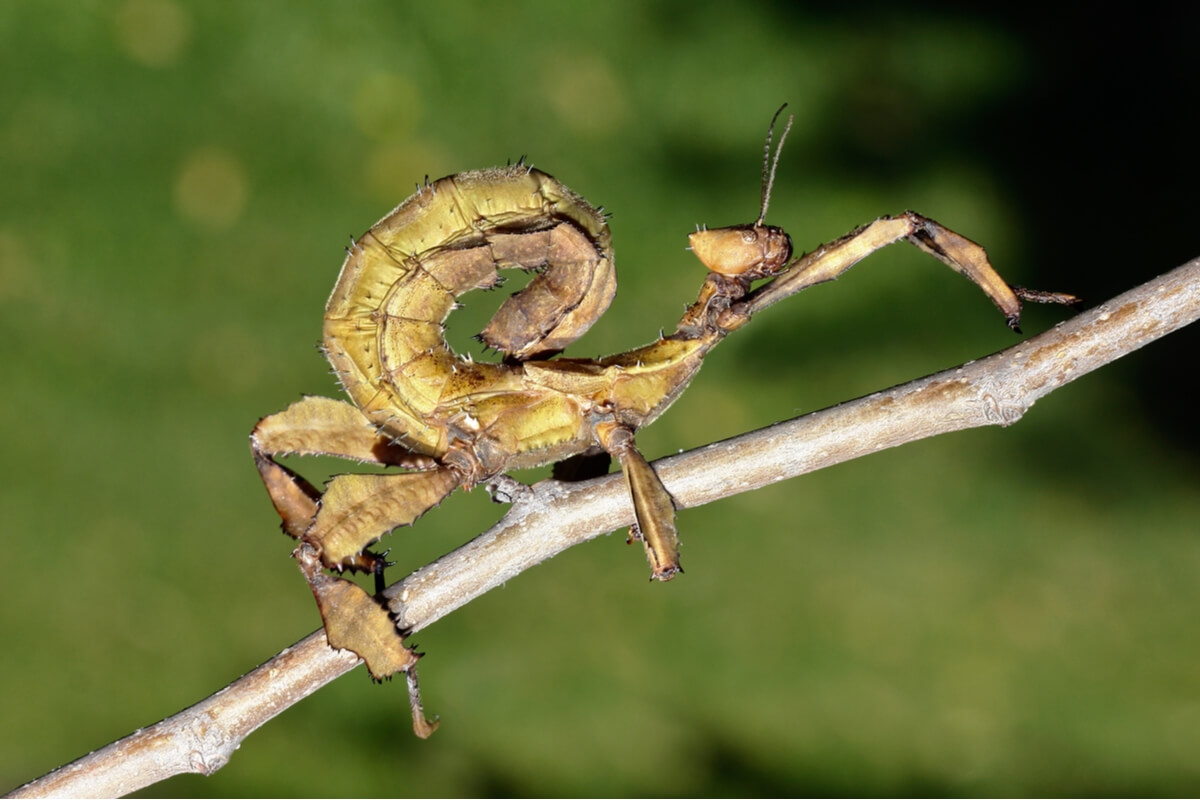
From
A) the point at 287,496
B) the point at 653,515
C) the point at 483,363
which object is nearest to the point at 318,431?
the point at 287,496

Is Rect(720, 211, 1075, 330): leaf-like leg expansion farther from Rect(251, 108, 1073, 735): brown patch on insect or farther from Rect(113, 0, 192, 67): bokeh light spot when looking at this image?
Rect(113, 0, 192, 67): bokeh light spot

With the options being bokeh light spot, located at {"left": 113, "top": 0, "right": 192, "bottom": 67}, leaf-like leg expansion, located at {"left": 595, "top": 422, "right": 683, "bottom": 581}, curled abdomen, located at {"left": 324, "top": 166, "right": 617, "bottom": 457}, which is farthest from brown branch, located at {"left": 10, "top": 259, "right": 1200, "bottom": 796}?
bokeh light spot, located at {"left": 113, "top": 0, "right": 192, "bottom": 67}

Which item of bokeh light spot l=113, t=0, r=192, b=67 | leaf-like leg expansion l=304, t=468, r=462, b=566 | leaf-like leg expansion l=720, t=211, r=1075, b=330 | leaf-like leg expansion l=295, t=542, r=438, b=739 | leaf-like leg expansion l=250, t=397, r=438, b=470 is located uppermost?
bokeh light spot l=113, t=0, r=192, b=67

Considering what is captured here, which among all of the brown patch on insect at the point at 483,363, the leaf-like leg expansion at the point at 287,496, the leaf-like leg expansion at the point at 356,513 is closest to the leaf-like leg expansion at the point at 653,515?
the brown patch on insect at the point at 483,363

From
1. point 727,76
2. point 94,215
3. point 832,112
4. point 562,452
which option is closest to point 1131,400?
point 832,112

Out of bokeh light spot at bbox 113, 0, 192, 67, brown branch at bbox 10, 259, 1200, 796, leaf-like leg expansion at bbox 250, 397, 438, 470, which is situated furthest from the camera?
bokeh light spot at bbox 113, 0, 192, 67

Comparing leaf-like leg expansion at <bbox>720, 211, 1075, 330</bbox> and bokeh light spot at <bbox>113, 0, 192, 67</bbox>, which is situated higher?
bokeh light spot at <bbox>113, 0, 192, 67</bbox>

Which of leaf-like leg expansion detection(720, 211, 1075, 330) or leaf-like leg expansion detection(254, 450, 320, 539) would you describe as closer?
leaf-like leg expansion detection(720, 211, 1075, 330)

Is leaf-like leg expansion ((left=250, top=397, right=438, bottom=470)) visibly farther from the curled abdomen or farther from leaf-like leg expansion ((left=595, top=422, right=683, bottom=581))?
leaf-like leg expansion ((left=595, top=422, right=683, bottom=581))

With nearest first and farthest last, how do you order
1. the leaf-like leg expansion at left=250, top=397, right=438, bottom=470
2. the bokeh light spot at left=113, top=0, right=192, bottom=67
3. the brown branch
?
1. the brown branch
2. the leaf-like leg expansion at left=250, top=397, right=438, bottom=470
3. the bokeh light spot at left=113, top=0, right=192, bottom=67
